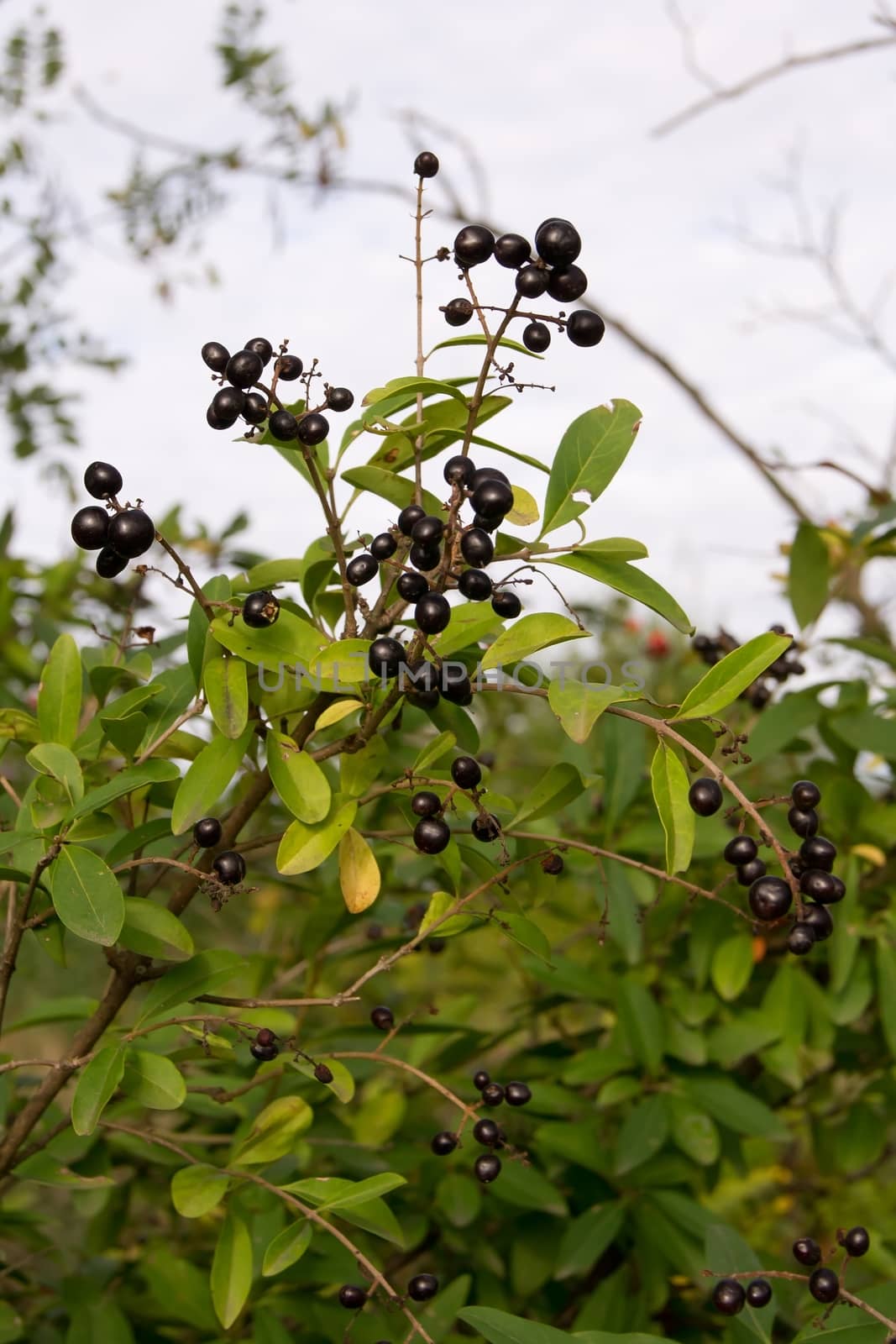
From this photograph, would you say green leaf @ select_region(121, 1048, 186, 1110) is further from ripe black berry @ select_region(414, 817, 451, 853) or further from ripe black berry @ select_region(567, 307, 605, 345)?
ripe black berry @ select_region(567, 307, 605, 345)

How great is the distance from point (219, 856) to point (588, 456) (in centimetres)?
45

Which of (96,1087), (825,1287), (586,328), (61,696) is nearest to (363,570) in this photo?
(586,328)

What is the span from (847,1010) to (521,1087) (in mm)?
585

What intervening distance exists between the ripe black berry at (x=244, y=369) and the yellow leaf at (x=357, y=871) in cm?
39

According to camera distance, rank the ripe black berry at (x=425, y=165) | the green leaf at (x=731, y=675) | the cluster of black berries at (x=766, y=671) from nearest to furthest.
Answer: the green leaf at (x=731, y=675), the ripe black berry at (x=425, y=165), the cluster of black berries at (x=766, y=671)

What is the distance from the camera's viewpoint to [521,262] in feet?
2.97

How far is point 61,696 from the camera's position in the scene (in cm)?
112

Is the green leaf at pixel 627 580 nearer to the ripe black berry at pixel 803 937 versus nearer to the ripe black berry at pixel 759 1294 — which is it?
the ripe black berry at pixel 803 937

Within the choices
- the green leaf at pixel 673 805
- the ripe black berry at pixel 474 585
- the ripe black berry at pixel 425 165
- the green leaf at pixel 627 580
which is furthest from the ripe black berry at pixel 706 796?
the ripe black berry at pixel 425 165

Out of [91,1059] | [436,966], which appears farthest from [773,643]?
[436,966]

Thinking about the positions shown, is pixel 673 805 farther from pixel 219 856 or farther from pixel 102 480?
pixel 102 480

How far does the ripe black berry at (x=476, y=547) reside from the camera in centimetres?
86

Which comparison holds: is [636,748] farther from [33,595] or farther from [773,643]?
[33,595]

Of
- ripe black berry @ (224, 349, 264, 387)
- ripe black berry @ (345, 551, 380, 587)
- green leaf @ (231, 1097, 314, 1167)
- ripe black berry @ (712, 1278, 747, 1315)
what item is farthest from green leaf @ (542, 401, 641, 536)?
ripe black berry @ (712, 1278, 747, 1315)
